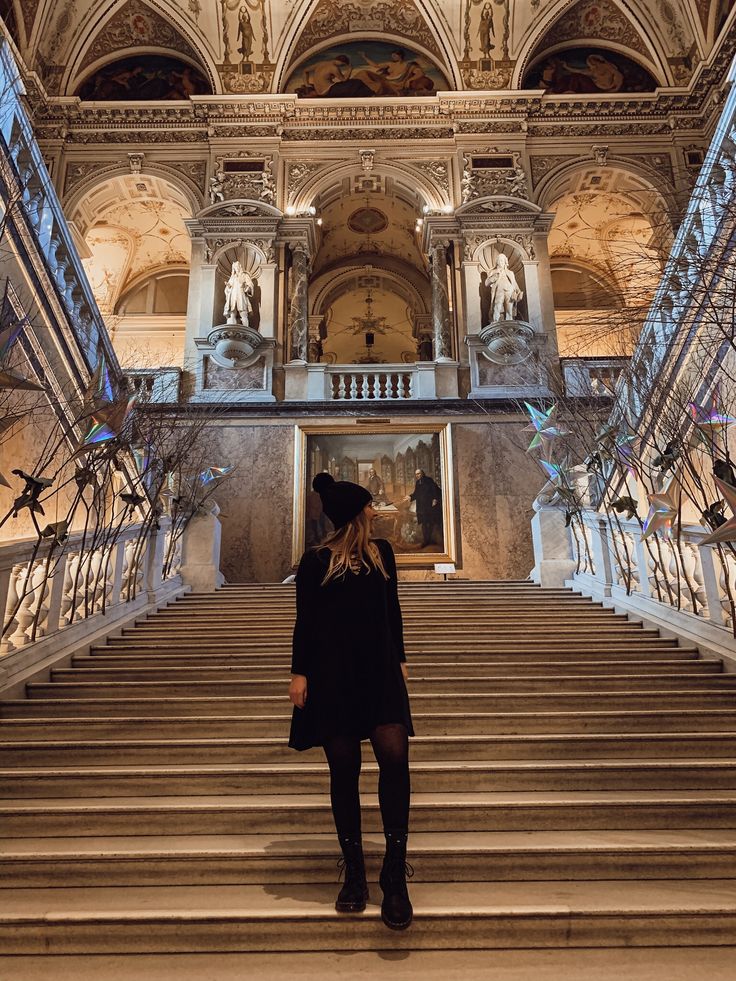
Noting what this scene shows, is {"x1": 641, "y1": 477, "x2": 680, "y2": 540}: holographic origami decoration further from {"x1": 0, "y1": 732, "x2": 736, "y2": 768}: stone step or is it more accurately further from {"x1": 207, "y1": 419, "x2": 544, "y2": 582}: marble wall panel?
{"x1": 207, "y1": 419, "x2": 544, "y2": 582}: marble wall panel

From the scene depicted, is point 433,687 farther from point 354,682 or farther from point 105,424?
point 105,424

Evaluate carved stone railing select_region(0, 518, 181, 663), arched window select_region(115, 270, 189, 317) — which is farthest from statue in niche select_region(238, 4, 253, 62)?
carved stone railing select_region(0, 518, 181, 663)

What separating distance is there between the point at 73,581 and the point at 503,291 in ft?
31.3

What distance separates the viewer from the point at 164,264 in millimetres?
17453

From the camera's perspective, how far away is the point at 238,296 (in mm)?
11953

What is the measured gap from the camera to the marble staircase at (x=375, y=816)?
2008mm

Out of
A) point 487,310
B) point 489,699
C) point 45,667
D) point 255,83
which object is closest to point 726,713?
point 489,699

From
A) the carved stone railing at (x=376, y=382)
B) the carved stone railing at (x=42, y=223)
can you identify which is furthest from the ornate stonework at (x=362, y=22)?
the carved stone railing at (x=42, y=223)

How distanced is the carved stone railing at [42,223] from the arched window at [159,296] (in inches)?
431

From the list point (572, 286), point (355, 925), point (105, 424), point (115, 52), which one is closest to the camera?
point (355, 925)

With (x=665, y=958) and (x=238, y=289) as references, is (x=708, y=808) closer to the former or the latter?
(x=665, y=958)

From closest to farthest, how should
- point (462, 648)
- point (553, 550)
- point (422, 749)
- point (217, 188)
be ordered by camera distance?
1. point (422, 749)
2. point (462, 648)
3. point (553, 550)
4. point (217, 188)

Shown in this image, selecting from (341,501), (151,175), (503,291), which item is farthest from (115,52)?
(341,501)

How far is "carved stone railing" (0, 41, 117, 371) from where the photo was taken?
5297 millimetres
